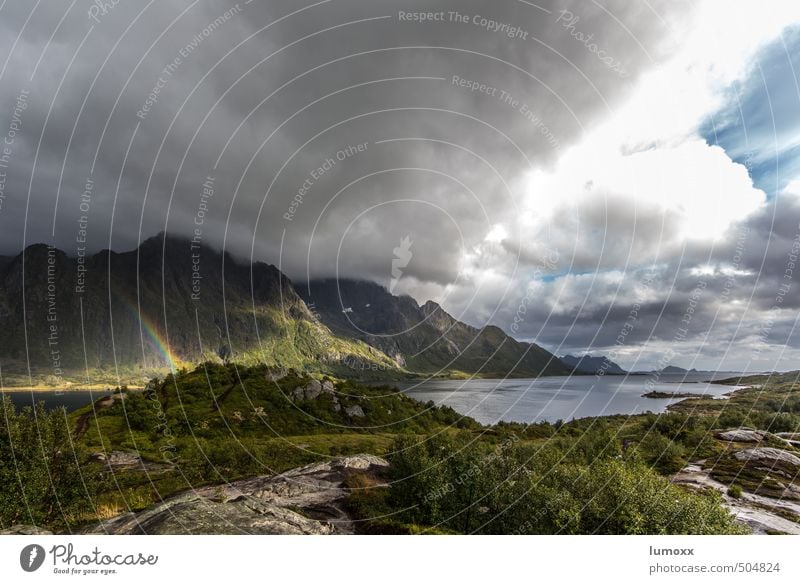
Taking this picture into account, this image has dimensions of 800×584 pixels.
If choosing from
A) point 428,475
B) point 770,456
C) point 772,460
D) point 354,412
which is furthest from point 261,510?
point 354,412

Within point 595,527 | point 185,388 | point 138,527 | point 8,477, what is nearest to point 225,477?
→ point 8,477

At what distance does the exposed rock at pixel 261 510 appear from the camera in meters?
28.5

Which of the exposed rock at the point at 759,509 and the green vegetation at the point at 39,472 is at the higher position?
the green vegetation at the point at 39,472

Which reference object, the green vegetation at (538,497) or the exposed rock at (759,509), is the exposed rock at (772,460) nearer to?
the exposed rock at (759,509)
